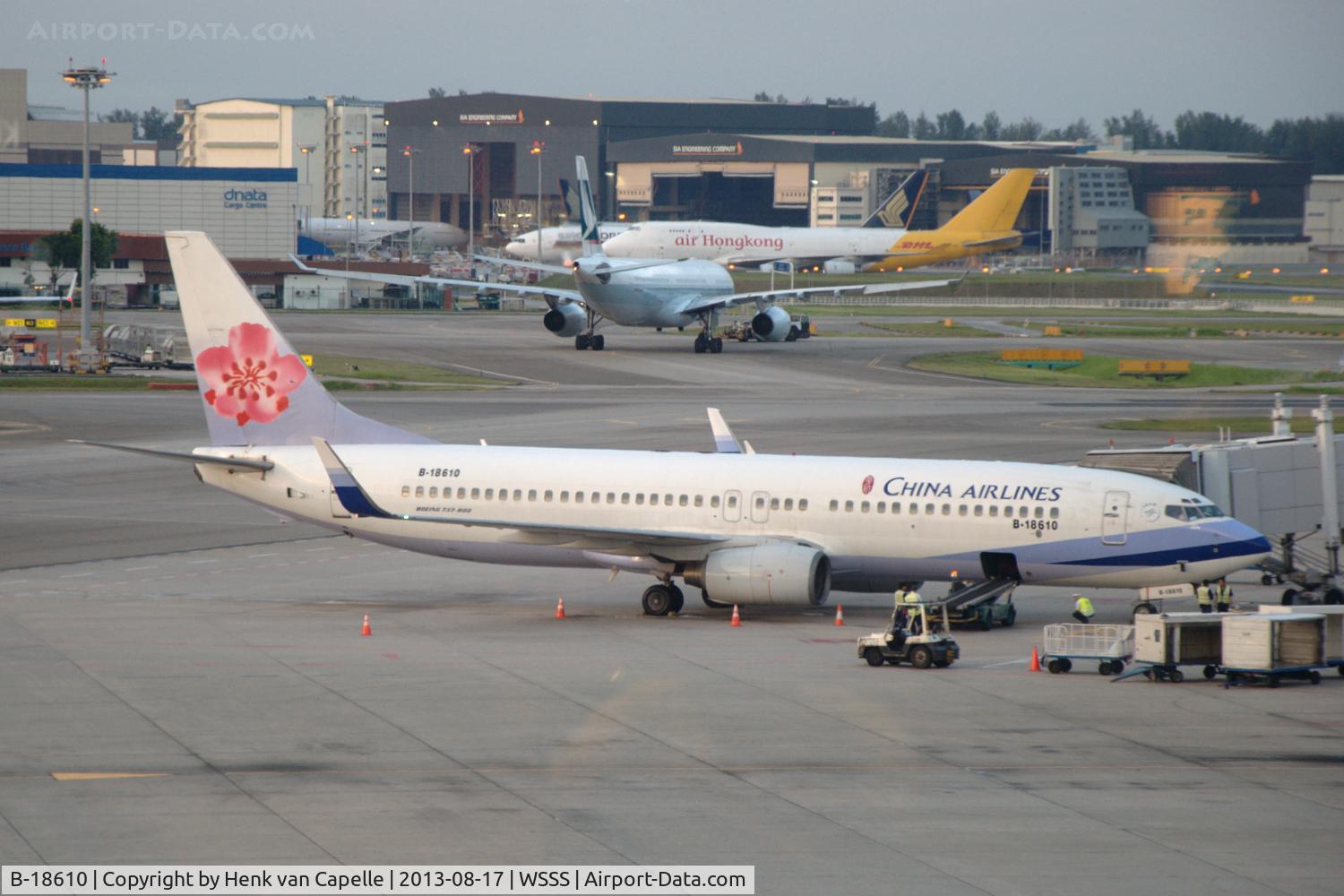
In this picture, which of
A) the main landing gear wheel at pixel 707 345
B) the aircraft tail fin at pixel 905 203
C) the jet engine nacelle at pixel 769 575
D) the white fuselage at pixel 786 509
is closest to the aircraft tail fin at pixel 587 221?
the main landing gear wheel at pixel 707 345

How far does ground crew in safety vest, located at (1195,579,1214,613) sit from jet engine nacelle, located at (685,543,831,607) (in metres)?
7.96

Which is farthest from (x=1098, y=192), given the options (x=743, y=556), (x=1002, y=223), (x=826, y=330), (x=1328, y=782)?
(x=1328, y=782)

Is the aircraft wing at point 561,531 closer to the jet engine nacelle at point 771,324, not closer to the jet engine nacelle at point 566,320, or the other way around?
the jet engine nacelle at point 566,320

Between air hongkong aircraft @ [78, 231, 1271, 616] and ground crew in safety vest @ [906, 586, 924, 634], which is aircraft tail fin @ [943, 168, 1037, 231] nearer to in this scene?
air hongkong aircraft @ [78, 231, 1271, 616]

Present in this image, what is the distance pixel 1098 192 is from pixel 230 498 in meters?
124

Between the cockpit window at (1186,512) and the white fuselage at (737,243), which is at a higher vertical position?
the white fuselage at (737,243)

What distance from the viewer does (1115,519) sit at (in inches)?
1410

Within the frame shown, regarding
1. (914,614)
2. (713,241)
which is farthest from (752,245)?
(914,614)

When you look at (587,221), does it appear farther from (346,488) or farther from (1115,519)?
(1115,519)

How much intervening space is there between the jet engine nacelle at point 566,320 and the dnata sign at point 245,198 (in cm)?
6984

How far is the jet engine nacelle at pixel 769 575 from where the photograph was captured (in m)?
35.9

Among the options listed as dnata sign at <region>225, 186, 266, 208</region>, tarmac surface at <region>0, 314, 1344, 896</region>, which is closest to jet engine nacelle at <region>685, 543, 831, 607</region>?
tarmac surface at <region>0, 314, 1344, 896</region>

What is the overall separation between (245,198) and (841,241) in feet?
206

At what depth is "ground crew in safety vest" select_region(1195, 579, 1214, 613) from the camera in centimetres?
3472
